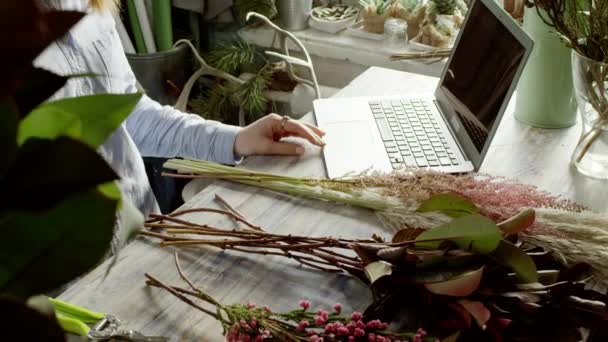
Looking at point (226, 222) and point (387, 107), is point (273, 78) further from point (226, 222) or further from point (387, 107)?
point (226, 222)

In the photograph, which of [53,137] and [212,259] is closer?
[53,137]

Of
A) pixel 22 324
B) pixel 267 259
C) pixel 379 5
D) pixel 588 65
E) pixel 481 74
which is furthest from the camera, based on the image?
pixel 379 5

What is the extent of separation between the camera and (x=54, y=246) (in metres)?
0.34

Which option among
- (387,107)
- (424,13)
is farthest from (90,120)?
(424,13)

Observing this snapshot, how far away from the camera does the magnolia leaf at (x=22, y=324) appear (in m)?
0.30

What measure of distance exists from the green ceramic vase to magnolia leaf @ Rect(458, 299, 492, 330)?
0.66 metres

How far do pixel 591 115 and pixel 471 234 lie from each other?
0.50 meters

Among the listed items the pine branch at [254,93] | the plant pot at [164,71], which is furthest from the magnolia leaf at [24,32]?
the plant pot at [164,71]

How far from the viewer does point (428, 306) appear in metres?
0.75

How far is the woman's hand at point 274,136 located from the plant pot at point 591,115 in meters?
0.45

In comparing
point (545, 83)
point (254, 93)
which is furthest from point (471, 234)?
point (254, 93)

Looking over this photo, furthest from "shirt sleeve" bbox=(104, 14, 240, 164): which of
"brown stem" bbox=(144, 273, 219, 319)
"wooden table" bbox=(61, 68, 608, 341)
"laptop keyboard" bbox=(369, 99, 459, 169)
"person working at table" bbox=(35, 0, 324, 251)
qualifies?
"brown stem" bbox=(144, 273, 219, 319)

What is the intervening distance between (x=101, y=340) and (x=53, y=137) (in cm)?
44

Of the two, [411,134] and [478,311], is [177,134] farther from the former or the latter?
[478,311]
